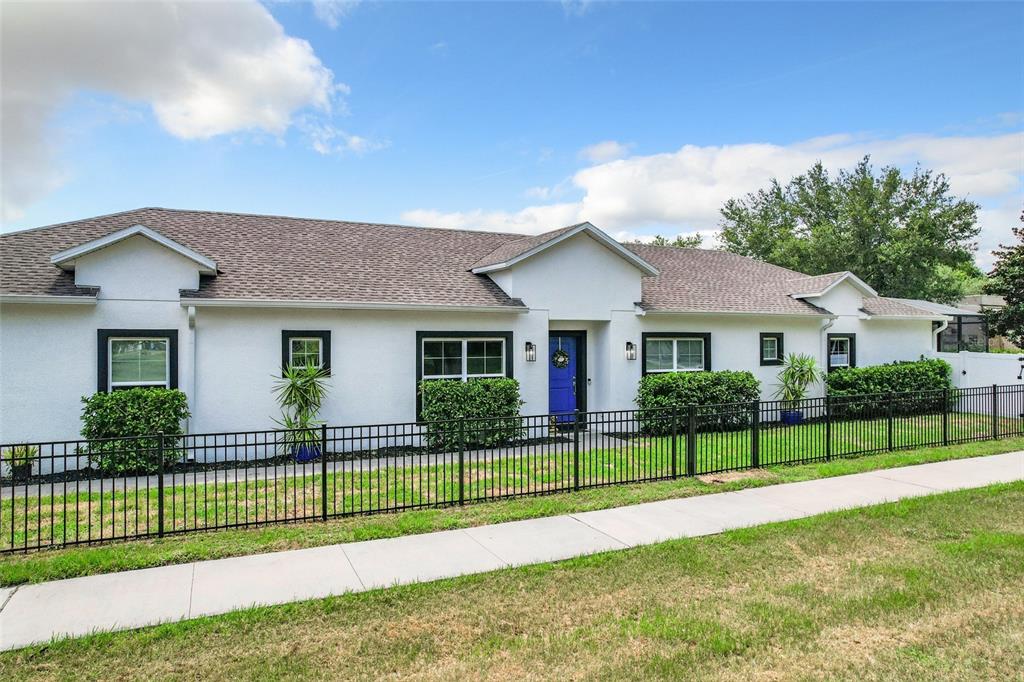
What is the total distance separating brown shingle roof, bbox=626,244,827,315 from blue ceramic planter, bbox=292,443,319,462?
26.5 ft

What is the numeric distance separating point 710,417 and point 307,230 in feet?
34.9

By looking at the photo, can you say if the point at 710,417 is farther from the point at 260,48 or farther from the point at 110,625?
the point at 260,48

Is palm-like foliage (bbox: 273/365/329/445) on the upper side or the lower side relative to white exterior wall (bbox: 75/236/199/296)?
lower

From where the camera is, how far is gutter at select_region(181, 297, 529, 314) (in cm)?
1037

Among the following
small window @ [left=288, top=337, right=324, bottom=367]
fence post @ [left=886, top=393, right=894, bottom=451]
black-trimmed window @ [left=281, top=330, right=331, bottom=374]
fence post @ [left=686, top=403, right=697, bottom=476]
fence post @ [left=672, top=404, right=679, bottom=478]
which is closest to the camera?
fence post @ [left=672, top=404, right=679, bottom=478]

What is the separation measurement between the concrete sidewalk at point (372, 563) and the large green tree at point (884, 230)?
26.2 meters

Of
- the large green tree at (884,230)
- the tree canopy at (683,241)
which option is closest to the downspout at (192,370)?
the large green tree at (884,230)

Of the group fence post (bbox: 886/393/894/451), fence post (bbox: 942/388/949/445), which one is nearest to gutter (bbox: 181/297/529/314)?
fence post (bbox: 886/393/894/451)

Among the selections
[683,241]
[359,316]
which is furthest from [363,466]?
[683,241]

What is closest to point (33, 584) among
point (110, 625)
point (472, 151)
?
point (110, 625)

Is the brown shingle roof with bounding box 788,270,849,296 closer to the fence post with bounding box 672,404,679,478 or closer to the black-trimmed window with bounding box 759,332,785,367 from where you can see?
the black-trimmed window with bounding box 759,332,785,367

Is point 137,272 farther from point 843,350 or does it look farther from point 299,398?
point 843,350

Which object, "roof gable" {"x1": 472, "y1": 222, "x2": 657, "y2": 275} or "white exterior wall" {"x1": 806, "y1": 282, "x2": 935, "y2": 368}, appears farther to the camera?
"white exterior wall" {"x1": 806, "y1": 282, "x2": 935, "y2": 368}

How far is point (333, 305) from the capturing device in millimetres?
11078
